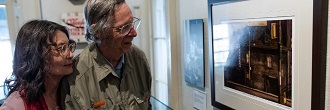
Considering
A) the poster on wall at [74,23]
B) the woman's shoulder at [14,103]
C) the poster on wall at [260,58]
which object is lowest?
the woman's shoulder at [14,103]

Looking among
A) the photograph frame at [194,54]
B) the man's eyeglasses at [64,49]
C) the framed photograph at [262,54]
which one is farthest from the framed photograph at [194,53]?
the man's eyeglasses at [64,49]

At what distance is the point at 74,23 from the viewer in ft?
6.73

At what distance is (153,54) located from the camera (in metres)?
2.43

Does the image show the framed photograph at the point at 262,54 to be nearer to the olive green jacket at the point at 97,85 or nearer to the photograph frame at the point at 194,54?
the photograph frame at the point at 194,54

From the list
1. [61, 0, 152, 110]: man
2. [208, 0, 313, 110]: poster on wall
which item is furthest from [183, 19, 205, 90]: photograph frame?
[61, 0, 152, 110]: man

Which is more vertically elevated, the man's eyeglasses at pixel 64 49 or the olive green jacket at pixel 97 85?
the man's eyeglasses at pixel 64 49

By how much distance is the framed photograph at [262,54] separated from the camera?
0.78 meters

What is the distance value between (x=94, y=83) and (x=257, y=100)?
63 centimetres

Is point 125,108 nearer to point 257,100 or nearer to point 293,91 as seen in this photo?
point 257,100

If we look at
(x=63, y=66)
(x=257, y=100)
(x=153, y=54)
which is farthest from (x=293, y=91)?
(x=153, y=54)

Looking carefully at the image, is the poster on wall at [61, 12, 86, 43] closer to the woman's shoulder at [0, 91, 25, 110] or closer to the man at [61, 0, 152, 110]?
the man at [61, 0, 152, 110]

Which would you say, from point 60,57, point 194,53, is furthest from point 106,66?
point 194,53

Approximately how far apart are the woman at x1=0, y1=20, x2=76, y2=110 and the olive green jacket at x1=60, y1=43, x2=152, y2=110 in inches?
3.2

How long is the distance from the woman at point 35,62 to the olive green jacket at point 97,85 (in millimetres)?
81
